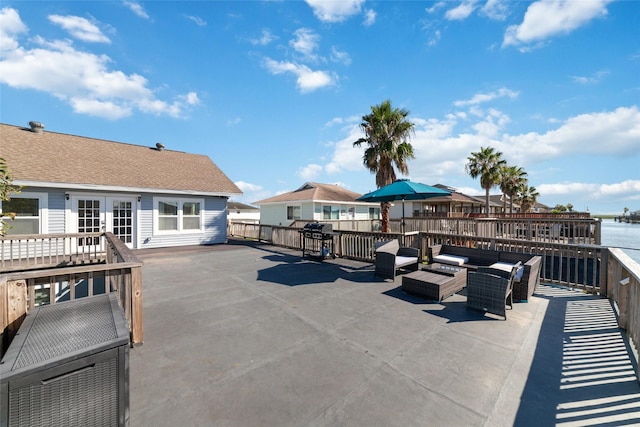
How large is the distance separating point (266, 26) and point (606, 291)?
42.6 feet

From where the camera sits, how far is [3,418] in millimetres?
1438

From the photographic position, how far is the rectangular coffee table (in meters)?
4.83

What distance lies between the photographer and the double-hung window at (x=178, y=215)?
12.2 metres

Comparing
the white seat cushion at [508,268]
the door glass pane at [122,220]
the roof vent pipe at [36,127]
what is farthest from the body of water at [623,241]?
the roof vent pipe at [36,127]

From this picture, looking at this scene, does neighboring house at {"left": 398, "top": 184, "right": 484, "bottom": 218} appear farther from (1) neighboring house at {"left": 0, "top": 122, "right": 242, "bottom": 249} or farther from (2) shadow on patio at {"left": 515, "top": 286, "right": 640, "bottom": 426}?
(2) shadow on patio at {"left": 515, "top": 286, "right": 640, "bottom": 426}

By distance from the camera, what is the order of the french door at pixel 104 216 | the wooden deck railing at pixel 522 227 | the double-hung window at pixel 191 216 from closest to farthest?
the french door at pixel 104 216
the wooden deck railing at pixel 522 227
the double-hung window at pixel 191 216

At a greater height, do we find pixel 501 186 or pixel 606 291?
pixel 501 186

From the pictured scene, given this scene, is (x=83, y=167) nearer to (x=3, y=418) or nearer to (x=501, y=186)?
(x=3, y=418)

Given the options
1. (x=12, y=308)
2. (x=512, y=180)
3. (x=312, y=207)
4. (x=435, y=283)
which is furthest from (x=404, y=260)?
(x=512, y=180)

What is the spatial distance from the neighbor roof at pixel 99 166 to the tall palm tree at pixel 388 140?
795 cm

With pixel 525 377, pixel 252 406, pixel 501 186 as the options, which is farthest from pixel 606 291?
pixel 501 186

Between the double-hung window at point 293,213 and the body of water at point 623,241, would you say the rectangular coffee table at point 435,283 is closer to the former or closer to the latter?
the body of water at point 623,241

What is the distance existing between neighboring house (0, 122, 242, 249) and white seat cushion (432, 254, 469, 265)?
36.7ft

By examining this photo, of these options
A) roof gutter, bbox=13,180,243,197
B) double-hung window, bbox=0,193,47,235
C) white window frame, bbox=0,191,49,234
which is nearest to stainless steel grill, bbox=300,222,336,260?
roof gutter, bbox=13,180,243,197
